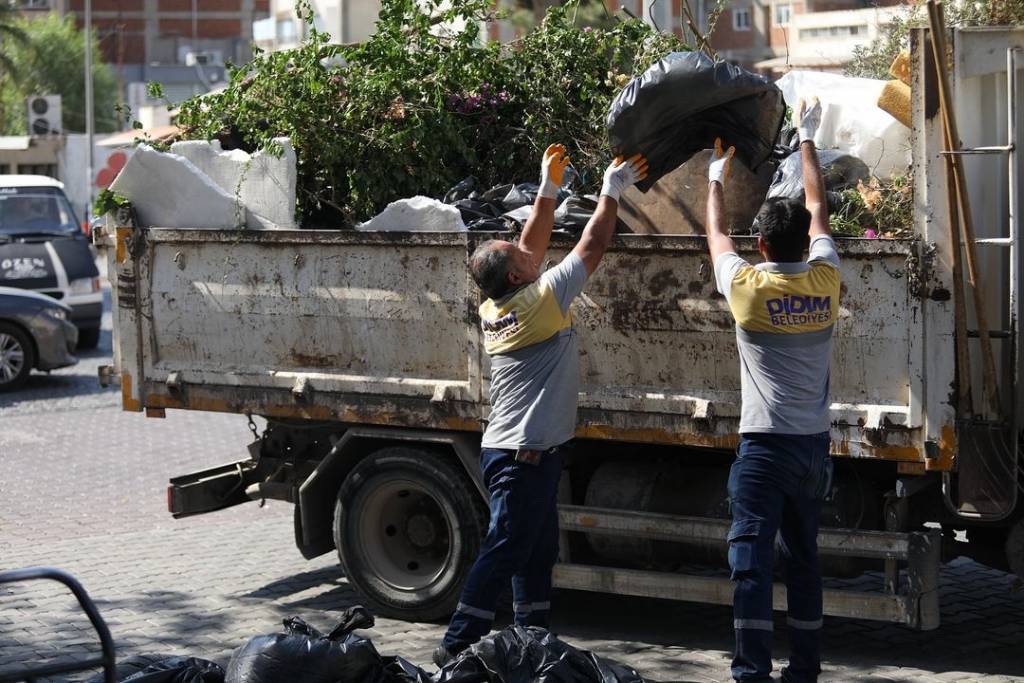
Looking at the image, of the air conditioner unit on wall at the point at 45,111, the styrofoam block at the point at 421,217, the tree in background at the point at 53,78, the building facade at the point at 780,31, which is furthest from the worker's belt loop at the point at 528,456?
the tree in background at the point at 53,78

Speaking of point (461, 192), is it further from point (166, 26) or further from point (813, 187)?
point (166, 26)

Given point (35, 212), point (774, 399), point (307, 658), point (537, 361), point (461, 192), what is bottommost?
→ point (307, 658)

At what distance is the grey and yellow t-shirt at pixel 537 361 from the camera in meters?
5.52

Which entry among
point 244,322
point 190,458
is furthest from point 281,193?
point 190,458

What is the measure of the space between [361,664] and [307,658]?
203 mm

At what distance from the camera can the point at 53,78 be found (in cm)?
5659

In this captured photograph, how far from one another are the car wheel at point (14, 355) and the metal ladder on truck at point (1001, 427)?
11.1 meters

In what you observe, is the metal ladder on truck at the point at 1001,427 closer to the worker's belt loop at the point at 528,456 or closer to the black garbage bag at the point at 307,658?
the worker's belt loop at the point at 528,456

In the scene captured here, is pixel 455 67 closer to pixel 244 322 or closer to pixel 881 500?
pixel 244 322

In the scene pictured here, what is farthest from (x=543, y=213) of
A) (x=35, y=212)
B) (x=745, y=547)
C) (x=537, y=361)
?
(x=35, y=212)

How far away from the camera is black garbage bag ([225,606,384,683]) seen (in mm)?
4891

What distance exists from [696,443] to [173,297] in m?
2.77

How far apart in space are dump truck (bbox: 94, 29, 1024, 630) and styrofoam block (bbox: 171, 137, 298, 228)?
0.30m

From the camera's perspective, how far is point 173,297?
281 inches
